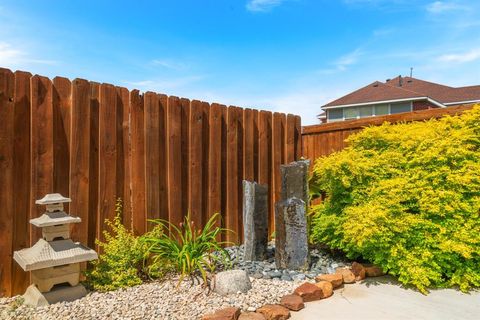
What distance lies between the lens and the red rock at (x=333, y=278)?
317 cm

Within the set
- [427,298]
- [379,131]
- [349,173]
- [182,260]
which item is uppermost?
[379,131]

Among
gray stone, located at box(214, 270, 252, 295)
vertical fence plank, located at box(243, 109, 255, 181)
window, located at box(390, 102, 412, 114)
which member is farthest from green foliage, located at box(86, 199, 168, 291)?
window, located at box(390, 102, 412, 114)

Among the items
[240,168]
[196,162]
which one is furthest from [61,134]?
[240,168]

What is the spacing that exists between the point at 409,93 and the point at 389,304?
1943 centimetres

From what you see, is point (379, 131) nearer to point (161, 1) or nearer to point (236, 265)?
point (236, 265)

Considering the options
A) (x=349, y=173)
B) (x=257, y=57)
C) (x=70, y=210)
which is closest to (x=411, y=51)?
(x=257, y=57)

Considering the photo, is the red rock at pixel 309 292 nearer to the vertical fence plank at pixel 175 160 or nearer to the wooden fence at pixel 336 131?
the vertical fence plank at pixel 175 160

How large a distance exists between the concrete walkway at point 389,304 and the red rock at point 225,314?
1.58 ft

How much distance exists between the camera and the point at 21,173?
9.39 feet

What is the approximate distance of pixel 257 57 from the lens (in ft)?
23.7

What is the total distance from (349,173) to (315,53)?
4.46m

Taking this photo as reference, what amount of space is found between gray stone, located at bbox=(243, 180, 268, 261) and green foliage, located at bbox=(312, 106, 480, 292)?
0.76 meters

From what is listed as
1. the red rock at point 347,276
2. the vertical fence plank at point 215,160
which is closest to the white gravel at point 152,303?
the red rock at point 347,276

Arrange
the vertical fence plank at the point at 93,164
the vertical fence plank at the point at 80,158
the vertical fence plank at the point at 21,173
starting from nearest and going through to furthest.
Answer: the vertical fence plank at the point at 21,173, the vertical fence plank at the point at 80,158, the vertical fence plank at the point at 93,164
